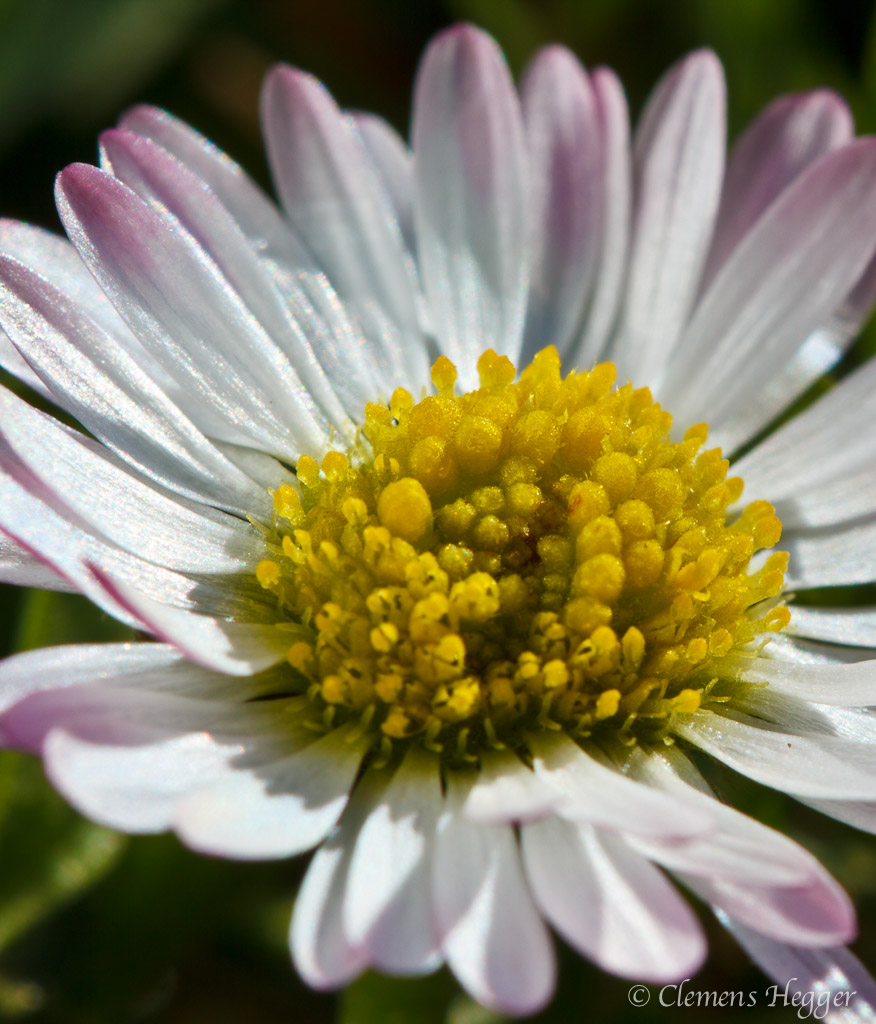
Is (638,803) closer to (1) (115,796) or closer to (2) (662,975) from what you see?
(2) (662,975)

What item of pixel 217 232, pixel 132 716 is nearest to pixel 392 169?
pixel 217 232

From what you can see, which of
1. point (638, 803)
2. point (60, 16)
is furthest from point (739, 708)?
point (60, 16)

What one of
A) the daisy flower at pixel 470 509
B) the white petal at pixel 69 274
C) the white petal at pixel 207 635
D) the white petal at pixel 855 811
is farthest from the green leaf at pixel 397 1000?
the white petal at pixel 69 274

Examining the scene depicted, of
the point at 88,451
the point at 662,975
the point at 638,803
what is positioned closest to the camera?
the point at 662,975

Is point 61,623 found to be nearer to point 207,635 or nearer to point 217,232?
point 207,635

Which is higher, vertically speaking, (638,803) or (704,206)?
(704,206)

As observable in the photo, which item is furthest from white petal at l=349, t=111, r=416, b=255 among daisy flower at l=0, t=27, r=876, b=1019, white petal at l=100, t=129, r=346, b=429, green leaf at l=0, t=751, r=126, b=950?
green leaf at l=0, t=751, r=126, b=950
